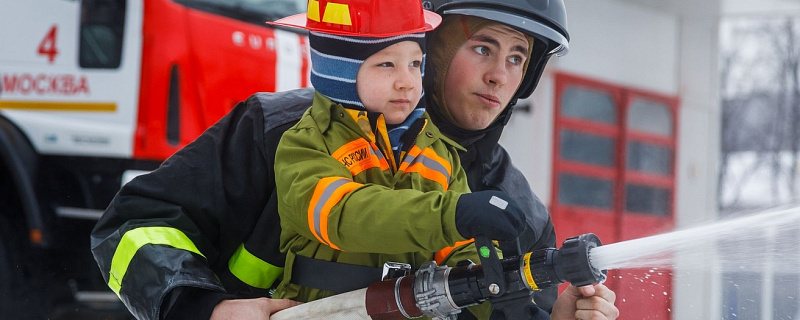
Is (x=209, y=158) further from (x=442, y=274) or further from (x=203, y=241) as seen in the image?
(x=442, y=274)

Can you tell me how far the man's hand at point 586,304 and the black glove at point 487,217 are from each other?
544 millimetres

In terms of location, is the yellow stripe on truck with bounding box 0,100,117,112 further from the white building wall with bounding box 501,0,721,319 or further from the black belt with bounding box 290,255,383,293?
the white building wall with bounding box 501,0,721,319

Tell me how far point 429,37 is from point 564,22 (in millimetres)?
331

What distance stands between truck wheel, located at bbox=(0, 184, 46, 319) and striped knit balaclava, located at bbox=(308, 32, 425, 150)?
8.35 feet

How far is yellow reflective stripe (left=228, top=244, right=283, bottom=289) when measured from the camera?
6.95 ft

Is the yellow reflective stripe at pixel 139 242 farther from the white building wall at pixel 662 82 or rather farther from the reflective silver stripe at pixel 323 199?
the white building wall at pixel 662 82

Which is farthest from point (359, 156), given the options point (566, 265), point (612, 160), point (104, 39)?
point (612, 160)

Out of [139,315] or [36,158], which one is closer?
[139,315]

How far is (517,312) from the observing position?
1713mm

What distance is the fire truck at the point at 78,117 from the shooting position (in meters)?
4.18

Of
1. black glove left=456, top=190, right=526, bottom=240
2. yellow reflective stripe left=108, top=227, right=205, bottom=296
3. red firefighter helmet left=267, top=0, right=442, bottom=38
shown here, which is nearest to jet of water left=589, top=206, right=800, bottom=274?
black glove left=456, top=190, right=526, bottom=240

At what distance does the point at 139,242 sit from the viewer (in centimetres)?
196

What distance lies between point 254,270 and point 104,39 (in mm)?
2419

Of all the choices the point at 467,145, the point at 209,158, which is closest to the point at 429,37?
the point at 467,145
